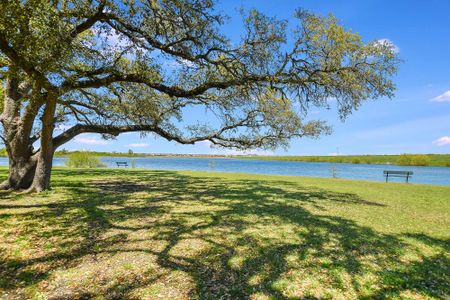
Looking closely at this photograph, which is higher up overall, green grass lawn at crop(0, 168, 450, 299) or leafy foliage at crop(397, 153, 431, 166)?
leafy foliage at crop(397, 153, 431, 166)

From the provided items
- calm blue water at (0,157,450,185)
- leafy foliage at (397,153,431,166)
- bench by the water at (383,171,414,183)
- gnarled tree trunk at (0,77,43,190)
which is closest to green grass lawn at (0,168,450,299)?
gnarled tree trunk at (0,77,43,190)

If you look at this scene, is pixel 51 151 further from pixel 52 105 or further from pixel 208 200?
pixel 208 200

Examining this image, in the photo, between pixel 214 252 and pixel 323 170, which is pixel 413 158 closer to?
pixel 323 170

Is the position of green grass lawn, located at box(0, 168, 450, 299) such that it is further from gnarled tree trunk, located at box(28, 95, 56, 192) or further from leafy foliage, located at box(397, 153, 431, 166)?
leafy foliage, located at box(397, 153, 431, 166)

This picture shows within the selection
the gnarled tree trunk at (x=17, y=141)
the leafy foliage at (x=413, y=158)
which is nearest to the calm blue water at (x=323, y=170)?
the leafy foliage at (x=413, y=158)

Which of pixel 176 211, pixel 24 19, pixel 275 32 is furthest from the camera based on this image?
pixel 275 32

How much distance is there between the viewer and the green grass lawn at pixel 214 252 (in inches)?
186

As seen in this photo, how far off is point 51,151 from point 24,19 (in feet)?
23.8

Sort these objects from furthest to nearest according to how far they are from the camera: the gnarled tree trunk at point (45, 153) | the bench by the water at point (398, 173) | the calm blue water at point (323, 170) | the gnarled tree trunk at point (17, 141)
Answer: the calm blue water at point (323, 170) < the bench by the water at point (398, 173) < the gnarled tree trunk at point (17, 141) < the gnarled tree trunk at point (45, 153)

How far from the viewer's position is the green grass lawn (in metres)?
4.71

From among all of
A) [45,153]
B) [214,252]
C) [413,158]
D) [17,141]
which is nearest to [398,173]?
[214,252]

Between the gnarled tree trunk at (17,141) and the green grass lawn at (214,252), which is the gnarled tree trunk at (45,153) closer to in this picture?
the gnarled tree trunk at (17,141)

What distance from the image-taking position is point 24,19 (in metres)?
7.40

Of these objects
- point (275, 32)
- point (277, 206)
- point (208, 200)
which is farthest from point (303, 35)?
point (208, 200)
